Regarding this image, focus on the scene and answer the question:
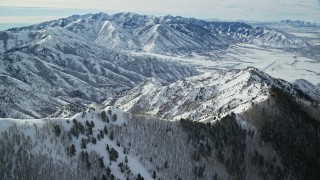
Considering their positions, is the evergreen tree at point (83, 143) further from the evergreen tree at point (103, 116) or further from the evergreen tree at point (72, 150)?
the evergreen tree at point (103, 116)

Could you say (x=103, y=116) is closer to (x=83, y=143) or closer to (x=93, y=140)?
(x=93, y=140)

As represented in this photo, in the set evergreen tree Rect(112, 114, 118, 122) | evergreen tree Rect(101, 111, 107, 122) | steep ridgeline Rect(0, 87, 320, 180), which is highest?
evergreen tree Rect(101, 111, 107, 122)

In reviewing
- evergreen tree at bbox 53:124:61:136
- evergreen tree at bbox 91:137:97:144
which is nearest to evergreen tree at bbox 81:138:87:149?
evergreen tree at bbox 91:137:97:144

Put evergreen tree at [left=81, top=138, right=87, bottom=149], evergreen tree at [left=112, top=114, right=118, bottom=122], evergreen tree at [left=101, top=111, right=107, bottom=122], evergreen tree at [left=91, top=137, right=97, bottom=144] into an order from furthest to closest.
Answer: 1. evergreen tree at [left=112, top=114, right=118, bottom=122]
2. evergreen tree at [left=101, top=111, right=107, bottom=122]
3. evergreen tree at [left=91, top=137, right=97, bottom=144]
4. evergreen tree at [left=81, top=138, right=87, bottom=149]

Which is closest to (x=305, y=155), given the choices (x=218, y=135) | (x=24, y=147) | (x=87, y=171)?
(x=218, y=135)

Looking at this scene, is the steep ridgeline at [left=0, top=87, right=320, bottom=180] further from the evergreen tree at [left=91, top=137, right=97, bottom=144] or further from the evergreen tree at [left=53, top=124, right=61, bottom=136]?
the evergreen tree at [left=91, top=137, right=97, bottom=144]

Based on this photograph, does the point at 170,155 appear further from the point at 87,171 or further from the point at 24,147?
the point at 24,147

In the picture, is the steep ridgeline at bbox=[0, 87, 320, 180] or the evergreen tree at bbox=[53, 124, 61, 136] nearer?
the steep ridgeline at bbox=[0, 87, 320, 180]

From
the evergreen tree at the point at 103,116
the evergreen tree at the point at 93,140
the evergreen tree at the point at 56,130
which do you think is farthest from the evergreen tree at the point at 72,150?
the evergreen tree at the point at 103,116
